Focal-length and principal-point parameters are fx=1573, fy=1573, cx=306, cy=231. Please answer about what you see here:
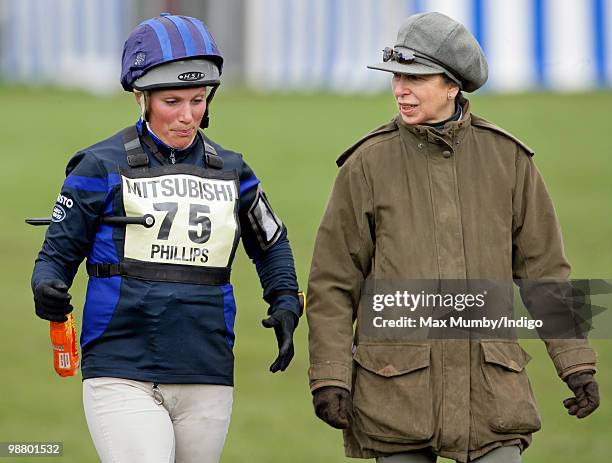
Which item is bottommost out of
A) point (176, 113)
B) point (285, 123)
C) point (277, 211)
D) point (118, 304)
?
point (285, 123)

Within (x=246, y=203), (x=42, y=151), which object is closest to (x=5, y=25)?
(x=42, y=151)

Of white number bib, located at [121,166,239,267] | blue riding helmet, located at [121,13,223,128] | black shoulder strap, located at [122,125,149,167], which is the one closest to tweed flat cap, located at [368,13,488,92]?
blue riding helmet, located at [121,13,223,128]

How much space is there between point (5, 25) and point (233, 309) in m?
25.7

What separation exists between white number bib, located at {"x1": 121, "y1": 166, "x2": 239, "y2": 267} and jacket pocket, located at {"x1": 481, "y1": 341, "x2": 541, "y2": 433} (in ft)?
2.95

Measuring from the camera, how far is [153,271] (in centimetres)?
491

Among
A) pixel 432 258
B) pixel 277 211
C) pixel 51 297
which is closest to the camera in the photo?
pixel 51 297

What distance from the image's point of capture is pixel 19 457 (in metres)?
8.20

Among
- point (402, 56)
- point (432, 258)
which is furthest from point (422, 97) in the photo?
point (432, 258)

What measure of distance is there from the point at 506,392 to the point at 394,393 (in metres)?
0.35

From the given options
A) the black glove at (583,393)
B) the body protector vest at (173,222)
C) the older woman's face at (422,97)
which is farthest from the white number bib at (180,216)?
the black glove at (583,393)

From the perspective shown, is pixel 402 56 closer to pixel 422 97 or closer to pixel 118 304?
pixel 422 97

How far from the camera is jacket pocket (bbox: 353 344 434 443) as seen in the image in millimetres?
4824

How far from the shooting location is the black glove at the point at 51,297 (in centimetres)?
472

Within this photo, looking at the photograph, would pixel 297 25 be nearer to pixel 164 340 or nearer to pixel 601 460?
pixel 601 460
